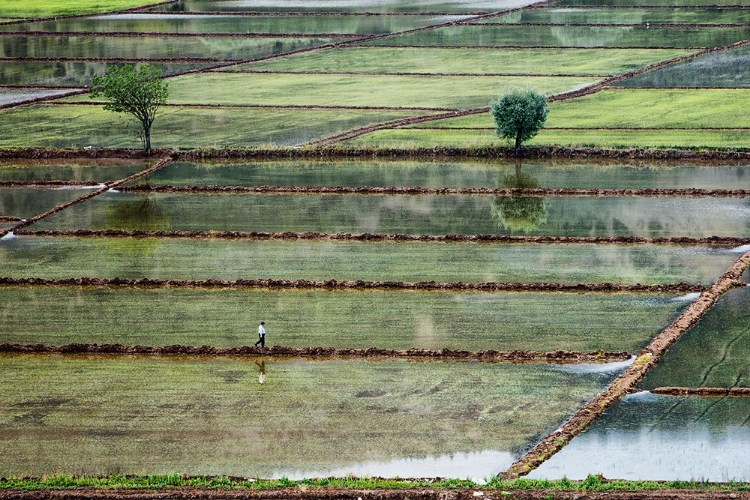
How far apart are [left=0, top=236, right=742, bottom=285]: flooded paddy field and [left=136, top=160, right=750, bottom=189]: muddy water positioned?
9.25 m

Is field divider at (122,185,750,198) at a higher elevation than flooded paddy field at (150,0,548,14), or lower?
lower

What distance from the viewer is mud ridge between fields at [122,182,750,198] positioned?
5100 cm

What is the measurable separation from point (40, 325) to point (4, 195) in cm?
1952

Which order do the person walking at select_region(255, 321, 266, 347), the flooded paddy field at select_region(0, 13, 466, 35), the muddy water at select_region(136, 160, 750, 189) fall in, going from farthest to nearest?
the flooded paddy field at select_region(0, 13, 466, 35)
the muddy water at select_region(136, 160, 750, 189)
the person walking at select_region(255, 321, 266, 347)

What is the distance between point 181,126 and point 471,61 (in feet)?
83.7

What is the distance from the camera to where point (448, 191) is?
52375 mm

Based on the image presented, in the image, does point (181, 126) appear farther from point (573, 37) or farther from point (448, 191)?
point (573, 37)

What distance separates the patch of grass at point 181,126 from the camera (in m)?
62.7

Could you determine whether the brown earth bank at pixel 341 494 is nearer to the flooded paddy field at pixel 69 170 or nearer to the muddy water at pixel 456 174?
the muddy water at pixel 456 174

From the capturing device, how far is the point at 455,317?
3659 cm

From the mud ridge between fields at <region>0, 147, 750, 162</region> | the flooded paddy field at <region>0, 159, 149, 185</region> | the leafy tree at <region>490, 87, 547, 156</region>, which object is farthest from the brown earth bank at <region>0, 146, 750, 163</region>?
the leafy tree at <region>490, 87, 547, 156</region>

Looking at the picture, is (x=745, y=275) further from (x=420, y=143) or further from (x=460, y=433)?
(x=420, y=143)

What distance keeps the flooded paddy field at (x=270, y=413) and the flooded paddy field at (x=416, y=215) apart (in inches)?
582

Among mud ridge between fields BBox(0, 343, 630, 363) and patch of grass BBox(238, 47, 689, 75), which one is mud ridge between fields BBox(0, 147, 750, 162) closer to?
patch of grass BBox(238, 47, 689, 75)
